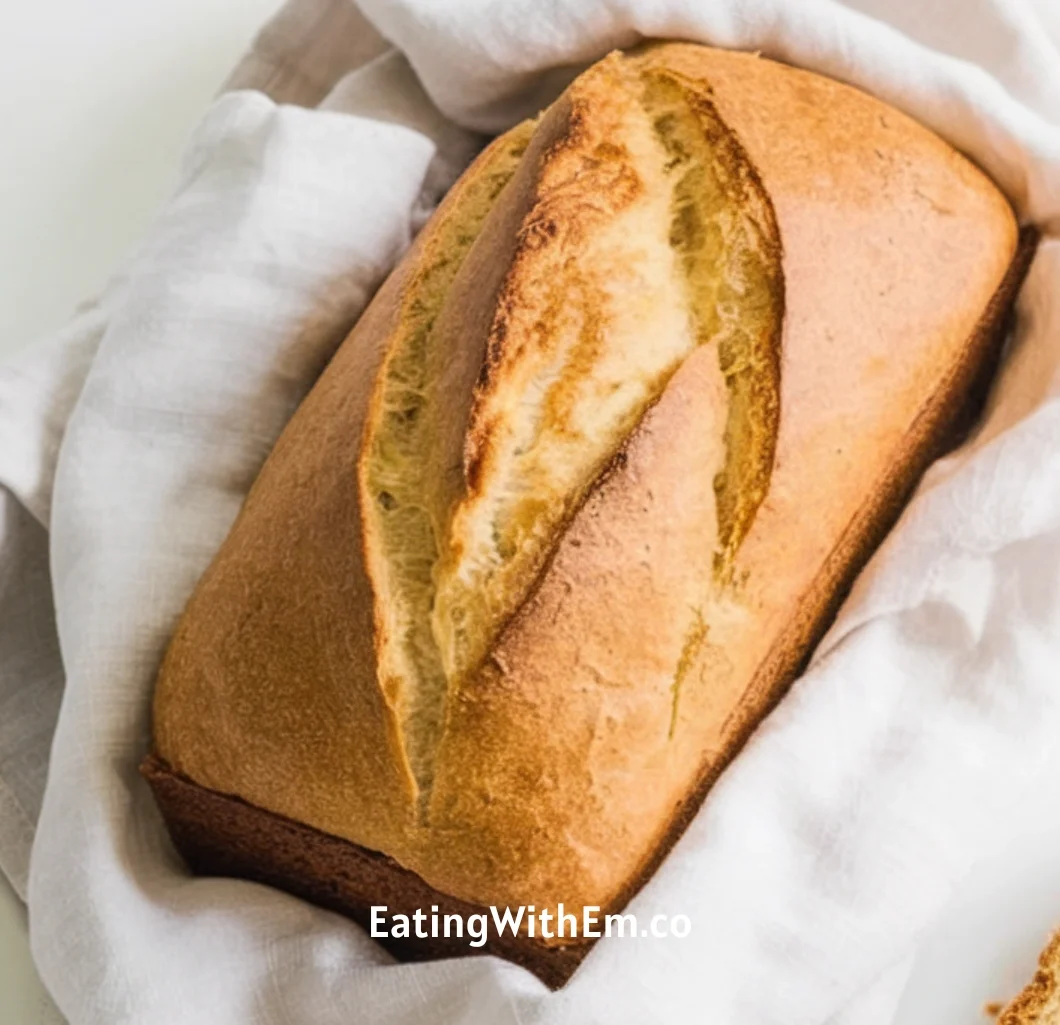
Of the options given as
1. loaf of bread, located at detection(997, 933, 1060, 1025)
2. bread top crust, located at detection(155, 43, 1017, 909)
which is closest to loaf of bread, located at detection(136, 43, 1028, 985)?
bread top crust, located at detection(155, 43, 1017, 909)

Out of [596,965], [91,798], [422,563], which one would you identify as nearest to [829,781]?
[596,965]

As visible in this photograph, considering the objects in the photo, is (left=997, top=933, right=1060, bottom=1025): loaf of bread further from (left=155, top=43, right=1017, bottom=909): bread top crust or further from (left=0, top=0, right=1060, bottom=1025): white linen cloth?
(left=155, top=43, right=1017, bottom=909): bread top crust

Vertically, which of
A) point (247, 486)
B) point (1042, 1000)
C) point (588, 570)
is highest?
point (588, 570)

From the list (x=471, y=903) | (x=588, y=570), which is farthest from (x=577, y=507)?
(x=471, y=903)

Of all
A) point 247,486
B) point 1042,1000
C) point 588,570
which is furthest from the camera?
point 247,486

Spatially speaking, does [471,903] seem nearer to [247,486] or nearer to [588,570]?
[588,570]

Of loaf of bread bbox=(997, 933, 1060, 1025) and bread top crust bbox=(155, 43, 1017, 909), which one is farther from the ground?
bread top crust bbox=(155, 43, 1017, 909)
